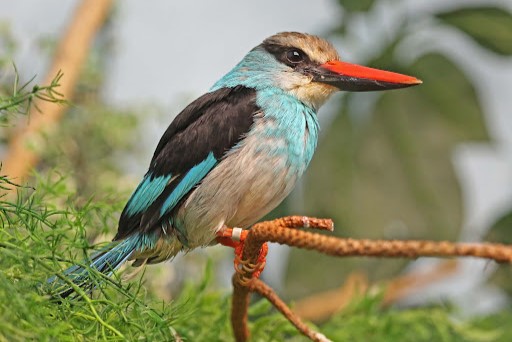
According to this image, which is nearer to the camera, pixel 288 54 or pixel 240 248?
pixel 240 248

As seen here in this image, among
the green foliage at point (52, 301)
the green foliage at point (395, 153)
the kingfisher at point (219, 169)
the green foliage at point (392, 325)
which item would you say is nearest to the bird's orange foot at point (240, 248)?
the kingfisher at point (219, 169)

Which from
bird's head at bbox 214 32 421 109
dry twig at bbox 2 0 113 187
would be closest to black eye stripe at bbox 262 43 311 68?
bird's head at bbox 214 32 421 109

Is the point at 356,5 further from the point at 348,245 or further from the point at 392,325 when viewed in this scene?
the point at 348,245

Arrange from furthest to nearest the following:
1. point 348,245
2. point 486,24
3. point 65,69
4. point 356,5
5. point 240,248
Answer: point 486,24 → point 356,5 → point 65,69 → point 240,248 → point 348,245

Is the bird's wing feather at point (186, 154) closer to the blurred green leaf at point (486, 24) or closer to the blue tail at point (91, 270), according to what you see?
the blue tail at point (91, 270)

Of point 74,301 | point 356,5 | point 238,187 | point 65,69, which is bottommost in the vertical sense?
point 74,301

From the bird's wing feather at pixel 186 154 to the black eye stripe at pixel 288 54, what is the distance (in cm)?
18

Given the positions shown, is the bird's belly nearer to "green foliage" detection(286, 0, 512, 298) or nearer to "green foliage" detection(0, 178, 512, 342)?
"green foliage" detection(0, 178, 512, 342)

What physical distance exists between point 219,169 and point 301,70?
302 millimetres

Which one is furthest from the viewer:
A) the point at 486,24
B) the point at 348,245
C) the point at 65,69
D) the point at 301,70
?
the point at 486,24

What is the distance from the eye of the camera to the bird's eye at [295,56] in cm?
168

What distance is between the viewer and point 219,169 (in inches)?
58.1

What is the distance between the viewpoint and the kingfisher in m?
1.45

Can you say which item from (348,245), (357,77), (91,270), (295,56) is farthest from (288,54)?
(91,270)
